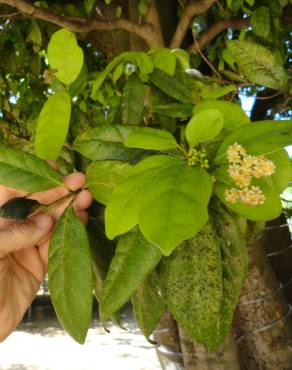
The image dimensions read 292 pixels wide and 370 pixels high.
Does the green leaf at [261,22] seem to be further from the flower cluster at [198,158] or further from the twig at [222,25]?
the flower cluster at [198,158]

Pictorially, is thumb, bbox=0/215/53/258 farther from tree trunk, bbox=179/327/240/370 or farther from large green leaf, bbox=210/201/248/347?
tree trunk, bbox=179/327/240/370

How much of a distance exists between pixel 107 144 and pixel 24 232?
17 cm

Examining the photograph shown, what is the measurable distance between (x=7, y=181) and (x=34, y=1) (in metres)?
1.39

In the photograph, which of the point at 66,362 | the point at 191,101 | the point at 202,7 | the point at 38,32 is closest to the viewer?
the point at 191,101

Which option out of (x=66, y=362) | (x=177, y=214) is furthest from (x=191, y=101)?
(x=66, y=362)

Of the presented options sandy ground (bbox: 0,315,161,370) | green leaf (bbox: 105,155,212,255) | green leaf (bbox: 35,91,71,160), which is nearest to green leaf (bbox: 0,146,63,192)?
green leaf (bbox: 35,91,71,160)

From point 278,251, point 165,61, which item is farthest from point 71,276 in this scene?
point 278,251

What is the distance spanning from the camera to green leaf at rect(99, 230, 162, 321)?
21.6 inches

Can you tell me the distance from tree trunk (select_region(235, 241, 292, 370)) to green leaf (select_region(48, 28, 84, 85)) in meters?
1.29

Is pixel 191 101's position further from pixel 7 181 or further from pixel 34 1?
pixel 34 1

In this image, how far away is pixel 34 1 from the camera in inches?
70.2

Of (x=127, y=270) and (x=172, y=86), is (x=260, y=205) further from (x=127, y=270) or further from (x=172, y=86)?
(x=172, y=86)

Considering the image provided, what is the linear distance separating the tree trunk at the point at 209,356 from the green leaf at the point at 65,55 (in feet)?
3.30

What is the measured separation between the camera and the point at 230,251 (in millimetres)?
593
